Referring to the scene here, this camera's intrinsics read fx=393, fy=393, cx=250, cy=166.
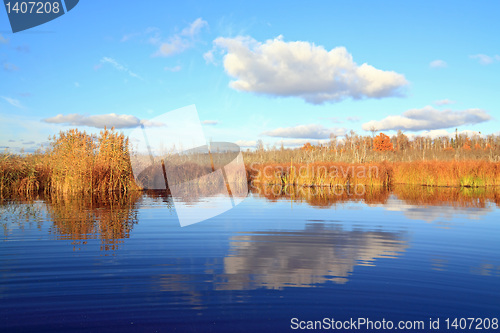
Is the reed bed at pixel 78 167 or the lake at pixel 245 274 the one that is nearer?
the lake at pixel 245 274

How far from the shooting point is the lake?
12.4 feet

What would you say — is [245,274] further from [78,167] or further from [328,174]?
[328,174]

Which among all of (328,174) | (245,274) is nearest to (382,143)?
(328,174)

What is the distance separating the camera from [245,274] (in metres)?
5.21

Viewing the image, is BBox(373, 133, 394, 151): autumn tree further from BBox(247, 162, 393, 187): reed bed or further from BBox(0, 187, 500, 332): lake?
BBox(0, 187, 500, 332): lake

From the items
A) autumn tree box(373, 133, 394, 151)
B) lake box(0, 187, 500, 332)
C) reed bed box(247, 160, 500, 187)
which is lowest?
lake box(0, 187, 500, 332)

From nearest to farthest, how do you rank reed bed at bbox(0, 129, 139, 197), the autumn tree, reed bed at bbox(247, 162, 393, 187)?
reed bed at bbox(0, 129, 139, 197), reed bed at bbox(247, 162, 393, 187), the autumn tree

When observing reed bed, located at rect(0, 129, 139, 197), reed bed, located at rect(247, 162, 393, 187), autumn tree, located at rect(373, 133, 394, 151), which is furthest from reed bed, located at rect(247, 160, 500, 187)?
autumn tree, located at rect(373, 133, 394, 151)

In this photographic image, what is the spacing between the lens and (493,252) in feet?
22.6

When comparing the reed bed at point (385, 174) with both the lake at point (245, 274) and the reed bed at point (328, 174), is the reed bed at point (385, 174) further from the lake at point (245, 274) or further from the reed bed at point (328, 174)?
the lake at point (245, 274)

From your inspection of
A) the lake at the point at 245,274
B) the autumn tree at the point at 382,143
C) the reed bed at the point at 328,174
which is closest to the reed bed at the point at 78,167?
the lake at the point at 245,274

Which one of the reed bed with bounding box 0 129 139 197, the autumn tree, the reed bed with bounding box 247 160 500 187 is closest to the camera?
the reed bed with bounding box 0 129 139 197

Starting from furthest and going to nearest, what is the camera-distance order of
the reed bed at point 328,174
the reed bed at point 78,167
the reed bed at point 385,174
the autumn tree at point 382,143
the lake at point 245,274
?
the autumn tree at point 382,143 → the reed bed at point 385,174 → the reed bed at point 328,174 → the reed bed at point 78,167 → the lake at point 245,274

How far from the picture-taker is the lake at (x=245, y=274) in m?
3.79
